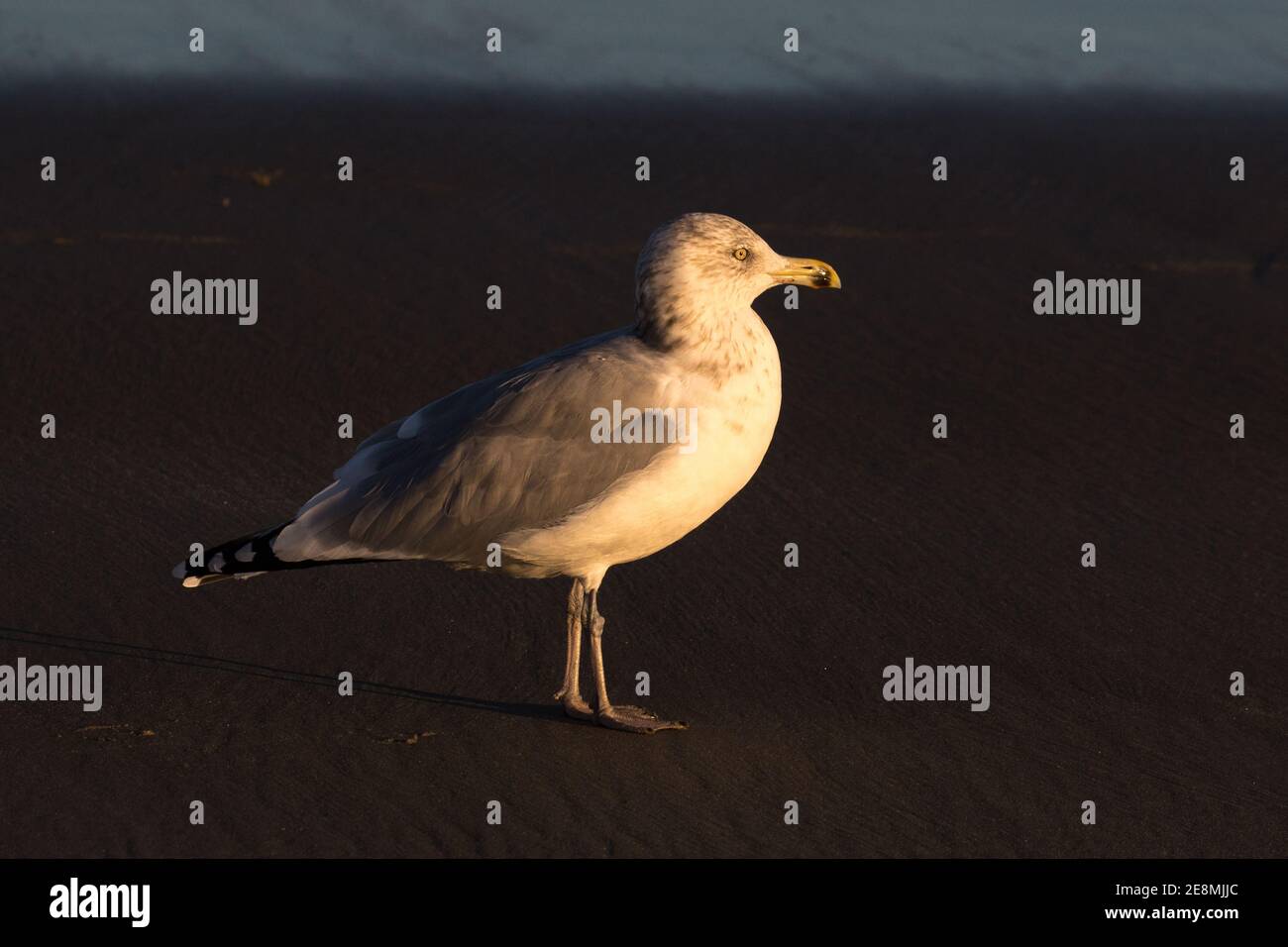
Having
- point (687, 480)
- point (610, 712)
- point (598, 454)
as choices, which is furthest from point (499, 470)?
point (610, 712)

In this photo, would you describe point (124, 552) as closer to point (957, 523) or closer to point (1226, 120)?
point (957, 523)

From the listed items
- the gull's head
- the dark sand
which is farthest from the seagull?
the dark sand

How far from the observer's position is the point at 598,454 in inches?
253

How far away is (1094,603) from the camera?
7996mm

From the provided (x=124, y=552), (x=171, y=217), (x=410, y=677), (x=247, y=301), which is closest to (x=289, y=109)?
(x=171, y=217)

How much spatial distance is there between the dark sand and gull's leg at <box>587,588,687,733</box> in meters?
0.08

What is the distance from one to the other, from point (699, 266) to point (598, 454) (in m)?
0.84

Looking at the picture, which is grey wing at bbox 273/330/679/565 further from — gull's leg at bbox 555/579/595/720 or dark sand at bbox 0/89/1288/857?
dark sand at bbox 0/89/1288/857

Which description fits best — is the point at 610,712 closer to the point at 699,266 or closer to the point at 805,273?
the point at 699,266

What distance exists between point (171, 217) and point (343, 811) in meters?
9.01

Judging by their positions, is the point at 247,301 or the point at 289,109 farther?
the point at 289,109

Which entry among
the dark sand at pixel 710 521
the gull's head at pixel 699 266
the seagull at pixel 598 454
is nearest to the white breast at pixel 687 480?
the seagull at pixel 598 454

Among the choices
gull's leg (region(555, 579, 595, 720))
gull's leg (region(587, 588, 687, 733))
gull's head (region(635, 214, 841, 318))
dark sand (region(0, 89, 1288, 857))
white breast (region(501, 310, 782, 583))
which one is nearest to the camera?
dark sand (region(0, 89, 1288, 857))

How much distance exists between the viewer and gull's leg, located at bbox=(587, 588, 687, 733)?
6641 millimetres
